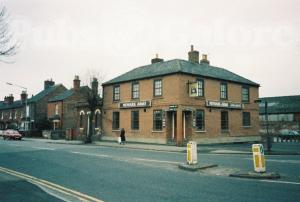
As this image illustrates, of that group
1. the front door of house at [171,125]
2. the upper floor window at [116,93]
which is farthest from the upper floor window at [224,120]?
the upper floor window at [116,93]

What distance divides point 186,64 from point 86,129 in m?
16.0

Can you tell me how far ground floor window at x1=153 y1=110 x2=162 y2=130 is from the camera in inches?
1203

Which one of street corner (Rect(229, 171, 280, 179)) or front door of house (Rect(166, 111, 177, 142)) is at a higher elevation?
front door of house (Rect(166, 111, 177, 142))

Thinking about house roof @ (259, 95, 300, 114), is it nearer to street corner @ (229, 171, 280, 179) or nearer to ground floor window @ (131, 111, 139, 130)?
ground floor window @ (131, 111, 139, 130)

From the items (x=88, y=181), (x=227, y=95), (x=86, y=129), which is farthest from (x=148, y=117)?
(x=88, y=181)

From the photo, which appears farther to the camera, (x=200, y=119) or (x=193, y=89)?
(x=200, y=119)

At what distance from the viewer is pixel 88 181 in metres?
10.1

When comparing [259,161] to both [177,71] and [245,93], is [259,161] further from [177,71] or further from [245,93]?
[245,93]

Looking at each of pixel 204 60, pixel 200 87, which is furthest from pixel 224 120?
pixel 204 60

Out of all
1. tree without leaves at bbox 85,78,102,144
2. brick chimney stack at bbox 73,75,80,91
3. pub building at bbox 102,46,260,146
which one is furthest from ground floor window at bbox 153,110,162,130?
brick chimney stack at bbox 73,75,80,91

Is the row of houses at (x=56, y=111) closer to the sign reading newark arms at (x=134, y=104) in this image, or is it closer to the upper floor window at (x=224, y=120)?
the sign reading newark arms at (x=134, y=104)

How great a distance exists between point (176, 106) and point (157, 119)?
3098 millimetres

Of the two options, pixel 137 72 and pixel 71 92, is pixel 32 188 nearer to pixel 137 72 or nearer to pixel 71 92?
pixel 137 72

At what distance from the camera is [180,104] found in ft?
93.8
